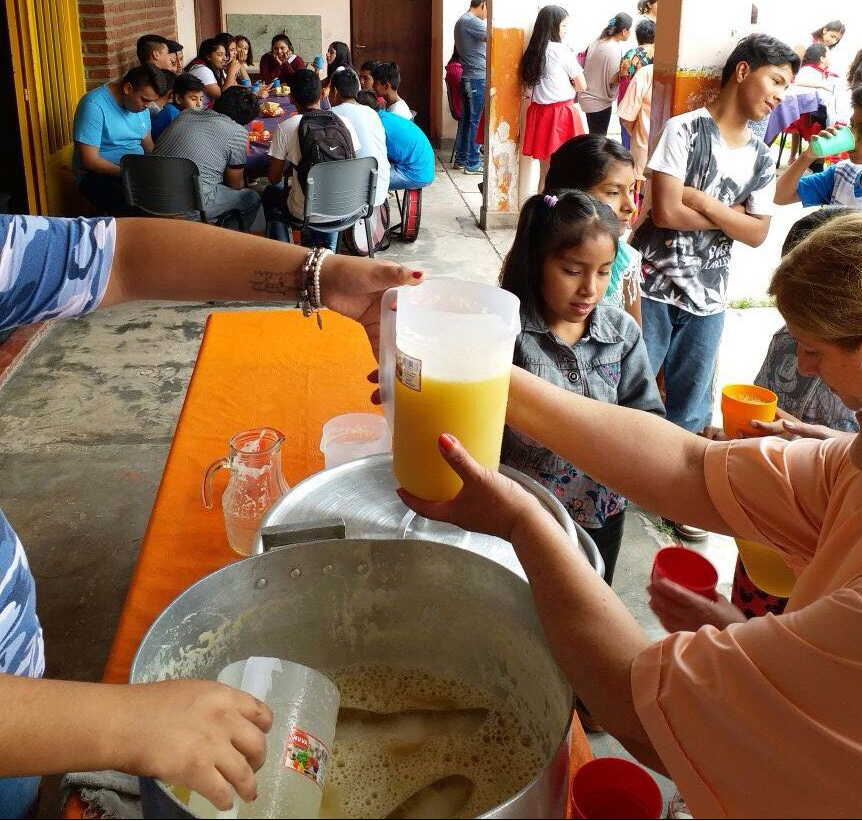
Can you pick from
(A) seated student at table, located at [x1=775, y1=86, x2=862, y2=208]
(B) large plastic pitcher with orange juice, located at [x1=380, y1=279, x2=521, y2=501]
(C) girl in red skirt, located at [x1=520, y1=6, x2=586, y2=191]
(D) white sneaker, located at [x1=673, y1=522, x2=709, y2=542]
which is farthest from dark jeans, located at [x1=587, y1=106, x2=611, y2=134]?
(B) large plastic pitcher with orange juice, located at [x1=380, y1=279, x2=521, y2=501]

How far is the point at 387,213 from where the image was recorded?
7.15 meters

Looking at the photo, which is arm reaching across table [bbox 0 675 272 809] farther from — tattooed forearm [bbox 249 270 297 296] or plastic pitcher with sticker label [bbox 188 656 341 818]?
tattooed forearm [bbox 249 270 297 296]

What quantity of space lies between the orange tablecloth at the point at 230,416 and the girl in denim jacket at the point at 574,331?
0.50m

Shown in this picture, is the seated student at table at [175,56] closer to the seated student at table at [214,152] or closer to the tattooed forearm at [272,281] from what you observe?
the seated student at table at [214,152]

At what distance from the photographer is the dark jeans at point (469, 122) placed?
33.1 feet

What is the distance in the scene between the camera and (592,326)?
6.95ft

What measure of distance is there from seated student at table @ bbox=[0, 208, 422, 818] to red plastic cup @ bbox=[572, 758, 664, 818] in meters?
0.54

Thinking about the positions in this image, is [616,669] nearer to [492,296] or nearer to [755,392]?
[492,296]

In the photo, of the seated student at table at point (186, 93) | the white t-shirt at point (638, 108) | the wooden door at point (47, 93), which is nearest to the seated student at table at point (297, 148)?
the seated student at table at point (186, 93)

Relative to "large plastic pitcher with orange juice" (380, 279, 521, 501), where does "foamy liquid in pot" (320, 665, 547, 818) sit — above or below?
below

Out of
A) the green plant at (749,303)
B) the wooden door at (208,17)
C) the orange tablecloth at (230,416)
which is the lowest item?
the green plant at (749,303)

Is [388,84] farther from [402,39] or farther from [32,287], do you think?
[402,39]

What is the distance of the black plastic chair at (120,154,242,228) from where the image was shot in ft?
17.2

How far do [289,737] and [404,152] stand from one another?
6157 millimetres
